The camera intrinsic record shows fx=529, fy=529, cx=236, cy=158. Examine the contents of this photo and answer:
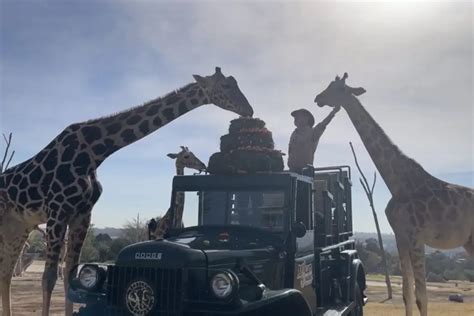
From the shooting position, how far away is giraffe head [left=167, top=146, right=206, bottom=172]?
12.8 m

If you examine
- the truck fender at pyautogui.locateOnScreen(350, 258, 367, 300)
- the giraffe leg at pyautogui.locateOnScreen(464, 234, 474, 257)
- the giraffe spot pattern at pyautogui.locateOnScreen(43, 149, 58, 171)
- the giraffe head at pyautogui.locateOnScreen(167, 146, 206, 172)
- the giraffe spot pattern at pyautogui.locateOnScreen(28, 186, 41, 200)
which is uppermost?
the giraffe head at pyautogui.locateOnScreen(167, 146, 206, 172)

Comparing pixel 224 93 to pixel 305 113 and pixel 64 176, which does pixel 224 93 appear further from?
pixel 64 176

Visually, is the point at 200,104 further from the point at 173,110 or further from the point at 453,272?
the point at 453,272

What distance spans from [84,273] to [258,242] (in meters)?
1.95

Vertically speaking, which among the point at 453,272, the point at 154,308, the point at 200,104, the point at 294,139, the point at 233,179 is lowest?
the point at 453,272

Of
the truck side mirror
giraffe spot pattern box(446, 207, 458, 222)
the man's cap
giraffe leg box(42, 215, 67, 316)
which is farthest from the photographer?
giraffe spot pattern box(446, 207, 458, 222)

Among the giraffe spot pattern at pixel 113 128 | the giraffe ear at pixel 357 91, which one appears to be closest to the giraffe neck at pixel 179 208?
the giraffe spot pattern at pixel 113 128

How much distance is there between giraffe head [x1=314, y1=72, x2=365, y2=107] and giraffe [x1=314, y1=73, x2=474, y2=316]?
1.10 meters

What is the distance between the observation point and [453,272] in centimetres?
A: 4709

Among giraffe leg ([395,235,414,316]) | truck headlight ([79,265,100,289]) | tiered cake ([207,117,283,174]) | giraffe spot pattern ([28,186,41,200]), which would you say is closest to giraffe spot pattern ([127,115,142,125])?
giraffe spot pattern ([28,186,41,200])

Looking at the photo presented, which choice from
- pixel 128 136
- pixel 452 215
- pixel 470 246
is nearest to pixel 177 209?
pixel 128 136

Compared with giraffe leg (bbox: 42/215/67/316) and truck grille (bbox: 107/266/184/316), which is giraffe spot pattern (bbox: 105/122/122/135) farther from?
truck grille (bbox: 107/266/184/316)

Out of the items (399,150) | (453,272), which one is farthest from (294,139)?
(453,272)

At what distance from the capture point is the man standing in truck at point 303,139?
9261mm
